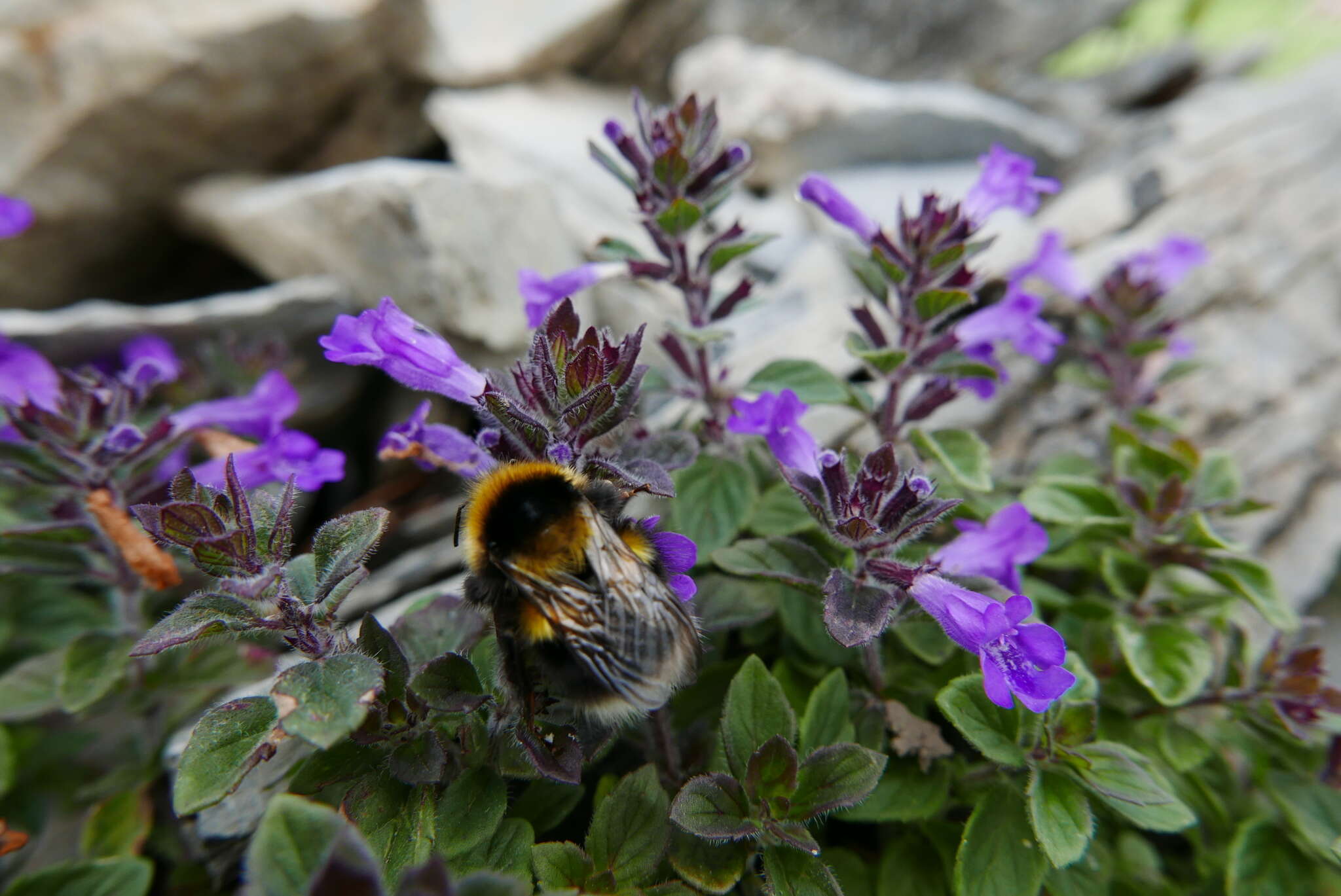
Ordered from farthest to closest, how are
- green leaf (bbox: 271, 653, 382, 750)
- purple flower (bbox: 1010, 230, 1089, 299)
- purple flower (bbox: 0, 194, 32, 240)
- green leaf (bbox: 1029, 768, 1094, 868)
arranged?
purple flower (bbox: 1010, 230, 1089, 299) < purple flower (bbox: 0, 194, 32, 240) < green leaf (bbox: 1029, 768, 1094, 868) < green leaf (bbox: 271, 653, 382, 750)

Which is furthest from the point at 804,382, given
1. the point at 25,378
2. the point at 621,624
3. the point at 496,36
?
the point at 496,36

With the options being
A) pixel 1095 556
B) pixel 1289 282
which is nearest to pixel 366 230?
pixel 1095 556

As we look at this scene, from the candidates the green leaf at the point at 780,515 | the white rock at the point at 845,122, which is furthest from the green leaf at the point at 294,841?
the white rock at the point at 845,122

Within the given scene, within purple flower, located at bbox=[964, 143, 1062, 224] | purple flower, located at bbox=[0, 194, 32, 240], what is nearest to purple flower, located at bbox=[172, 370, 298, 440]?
purple flower, located at bbox=[0, 194, 32, 240]

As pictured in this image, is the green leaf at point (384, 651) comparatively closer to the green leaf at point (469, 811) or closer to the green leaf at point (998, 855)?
the green leaf at point (469, 811)

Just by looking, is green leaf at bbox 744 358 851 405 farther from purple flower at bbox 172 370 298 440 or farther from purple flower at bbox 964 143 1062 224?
Result: purple flower at bbox 172 370 298 440

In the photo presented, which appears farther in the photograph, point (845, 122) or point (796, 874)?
point (845, 122)

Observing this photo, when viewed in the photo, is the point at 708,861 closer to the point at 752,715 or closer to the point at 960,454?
the point at 752,715
